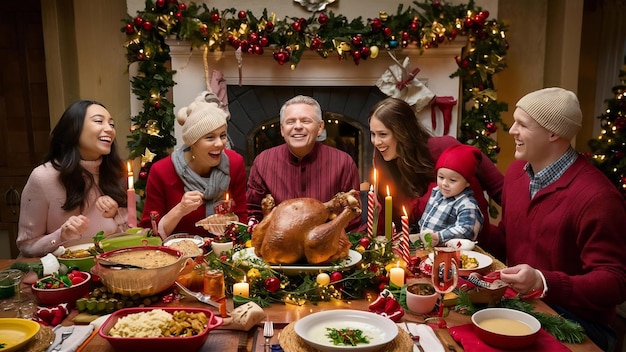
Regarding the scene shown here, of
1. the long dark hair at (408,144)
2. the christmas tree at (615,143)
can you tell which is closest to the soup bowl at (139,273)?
the long dark hair at (408,144)

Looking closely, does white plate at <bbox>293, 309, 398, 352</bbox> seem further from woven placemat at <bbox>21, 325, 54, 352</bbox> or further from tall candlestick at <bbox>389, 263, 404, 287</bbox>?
woven placemat at <bbox>21, 325, 54, 352</bbox>

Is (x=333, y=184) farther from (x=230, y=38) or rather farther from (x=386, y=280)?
(x=230, y=38)

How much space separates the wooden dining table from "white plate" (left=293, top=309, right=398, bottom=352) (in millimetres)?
97

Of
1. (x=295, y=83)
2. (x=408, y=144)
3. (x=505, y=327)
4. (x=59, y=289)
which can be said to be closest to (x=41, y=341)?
(x=59, y=289)

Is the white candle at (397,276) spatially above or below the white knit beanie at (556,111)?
below

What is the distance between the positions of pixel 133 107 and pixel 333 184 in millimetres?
2272

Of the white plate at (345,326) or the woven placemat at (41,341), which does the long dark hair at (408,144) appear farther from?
the woven placemat at (41,341)

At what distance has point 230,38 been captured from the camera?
13.0 ft

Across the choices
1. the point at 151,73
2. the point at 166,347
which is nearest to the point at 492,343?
the point at 166,347

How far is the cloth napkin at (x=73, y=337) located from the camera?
1.22 metres

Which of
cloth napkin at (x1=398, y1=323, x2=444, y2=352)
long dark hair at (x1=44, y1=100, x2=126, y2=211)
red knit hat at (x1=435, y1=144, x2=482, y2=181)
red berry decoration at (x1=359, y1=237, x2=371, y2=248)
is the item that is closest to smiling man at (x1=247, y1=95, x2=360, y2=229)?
red knit hat at (x1=435, y1=144, x2=482, y2=181)

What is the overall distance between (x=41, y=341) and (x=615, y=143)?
4.01 m

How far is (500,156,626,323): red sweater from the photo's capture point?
5.37 feet

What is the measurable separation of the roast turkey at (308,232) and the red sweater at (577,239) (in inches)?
25.1
